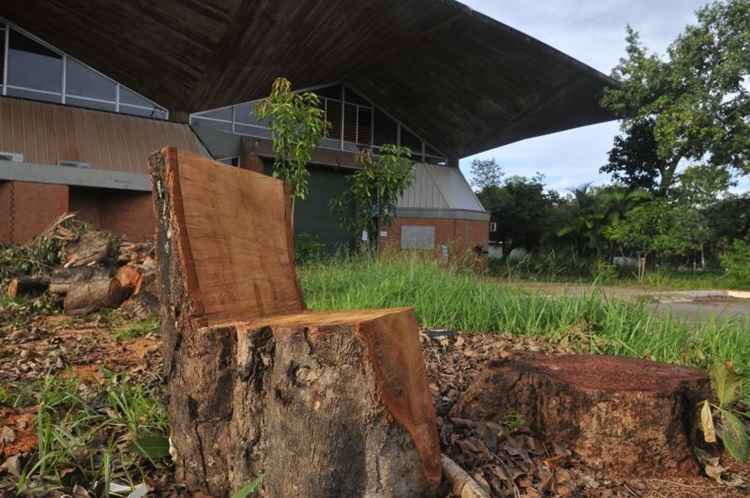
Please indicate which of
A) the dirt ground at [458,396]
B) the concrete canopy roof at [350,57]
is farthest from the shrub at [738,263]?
the dirt ground at [458,396]

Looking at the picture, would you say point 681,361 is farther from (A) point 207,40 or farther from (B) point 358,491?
(A) point 207,40

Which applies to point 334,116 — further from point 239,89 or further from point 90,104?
point 90,104

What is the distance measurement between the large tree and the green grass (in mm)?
13923

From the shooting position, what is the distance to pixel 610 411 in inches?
86.5

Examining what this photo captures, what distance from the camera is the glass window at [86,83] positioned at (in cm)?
1527

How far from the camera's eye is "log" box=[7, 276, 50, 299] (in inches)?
263

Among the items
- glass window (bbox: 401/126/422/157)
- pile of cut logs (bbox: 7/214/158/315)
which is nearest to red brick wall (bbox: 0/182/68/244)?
pile of cut logs (bbox: 7/214/158/315)

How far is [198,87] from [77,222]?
7753 millimetres

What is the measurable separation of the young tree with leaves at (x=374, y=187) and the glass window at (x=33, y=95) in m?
7.75

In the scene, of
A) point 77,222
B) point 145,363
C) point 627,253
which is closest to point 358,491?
point 145,363

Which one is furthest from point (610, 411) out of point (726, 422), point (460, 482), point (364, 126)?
Answer: point (364, 126)

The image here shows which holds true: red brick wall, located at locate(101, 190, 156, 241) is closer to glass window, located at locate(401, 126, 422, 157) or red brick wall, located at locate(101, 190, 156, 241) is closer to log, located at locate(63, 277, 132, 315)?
log, located at locate(63, 277, 132, 315)

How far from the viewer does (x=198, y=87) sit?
15.6m

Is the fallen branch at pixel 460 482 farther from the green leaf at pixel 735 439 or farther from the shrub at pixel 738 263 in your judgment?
the shrub at pixel 738 263
